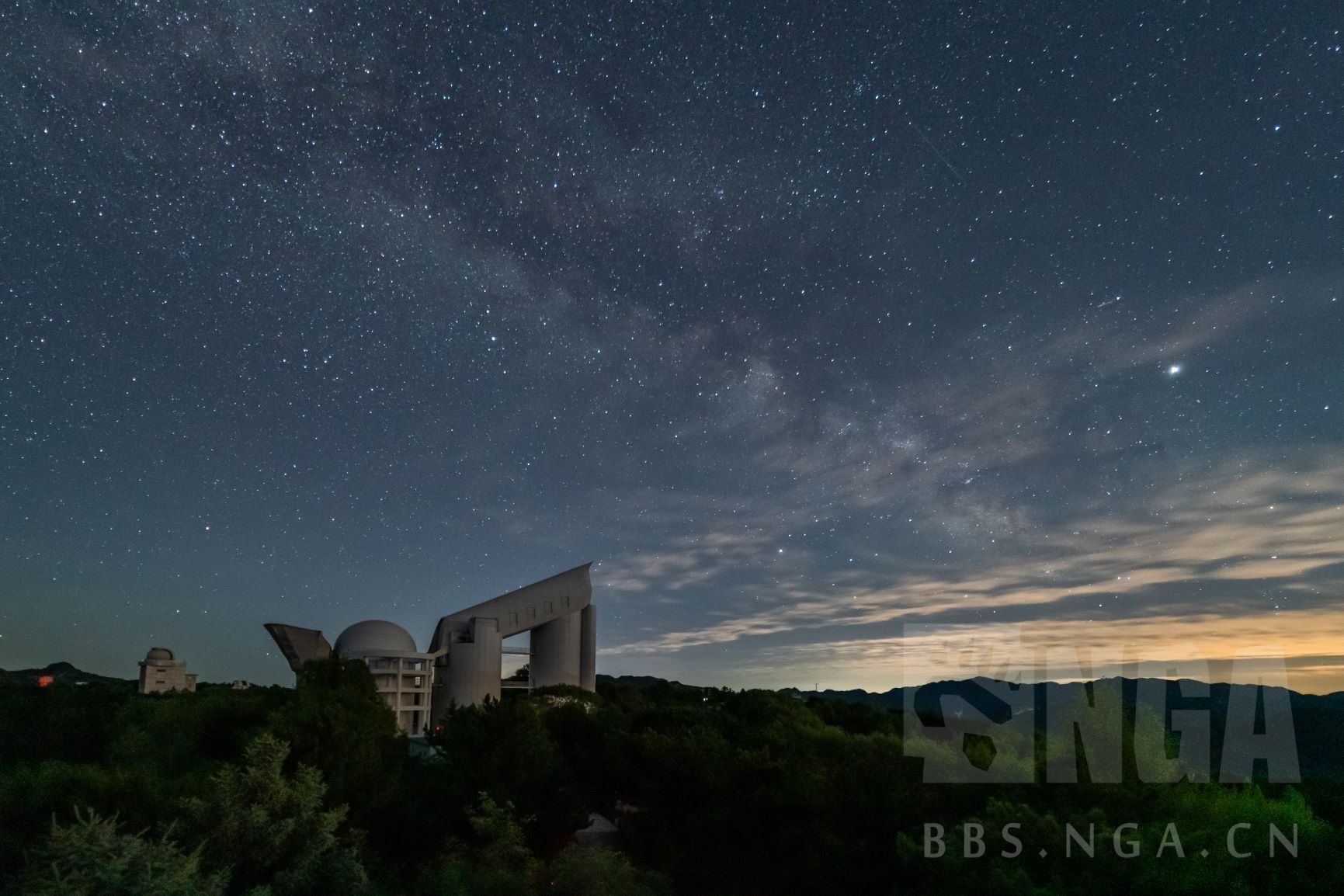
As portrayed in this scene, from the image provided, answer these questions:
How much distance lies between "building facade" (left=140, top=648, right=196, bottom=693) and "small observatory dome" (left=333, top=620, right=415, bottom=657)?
1538cm

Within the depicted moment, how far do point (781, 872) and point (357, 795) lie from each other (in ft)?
33.3

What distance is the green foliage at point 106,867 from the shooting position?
9.53 metres

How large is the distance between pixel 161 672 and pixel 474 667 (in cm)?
2517

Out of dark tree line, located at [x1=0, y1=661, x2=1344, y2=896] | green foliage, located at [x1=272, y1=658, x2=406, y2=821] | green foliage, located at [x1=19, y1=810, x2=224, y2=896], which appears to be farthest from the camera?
green foliage, located at [x1=272, y1=658, x2=406, y2=821]

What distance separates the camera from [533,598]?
5603 centimetres

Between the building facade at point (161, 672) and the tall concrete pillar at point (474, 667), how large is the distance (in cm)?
2078

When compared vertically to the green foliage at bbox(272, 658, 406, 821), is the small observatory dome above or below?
above

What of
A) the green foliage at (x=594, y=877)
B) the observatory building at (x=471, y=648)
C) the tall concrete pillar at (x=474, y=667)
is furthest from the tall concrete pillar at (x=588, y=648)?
the green foliage at (x=594, y=877)

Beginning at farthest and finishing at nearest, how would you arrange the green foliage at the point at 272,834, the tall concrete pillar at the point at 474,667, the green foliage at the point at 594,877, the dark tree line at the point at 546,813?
1. the tall concrete pillar at the point at 474,667
2. the green foliage at the point at 594,877
3. the green foliage at the point at 272,834
4. the dark tree line at the point at 546,813

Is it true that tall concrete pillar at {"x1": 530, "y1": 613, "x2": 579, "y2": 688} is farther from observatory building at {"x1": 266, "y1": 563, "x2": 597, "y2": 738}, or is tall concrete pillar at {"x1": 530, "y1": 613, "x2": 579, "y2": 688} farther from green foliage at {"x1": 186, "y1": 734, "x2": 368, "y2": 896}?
green foliage at {"x1": 186, "y1": 734, "x2": 368, "y2": 896}

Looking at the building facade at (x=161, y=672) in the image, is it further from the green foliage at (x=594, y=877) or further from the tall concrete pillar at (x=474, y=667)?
the green foliage at (x=594, y=877)

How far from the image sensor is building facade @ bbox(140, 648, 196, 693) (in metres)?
56.4

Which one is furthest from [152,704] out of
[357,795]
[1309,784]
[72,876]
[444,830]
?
[1309,784]

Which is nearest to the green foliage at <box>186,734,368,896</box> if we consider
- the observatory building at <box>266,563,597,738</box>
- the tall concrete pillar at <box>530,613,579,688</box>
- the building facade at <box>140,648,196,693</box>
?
the observatory building at <box>266,563,597,738</box>
